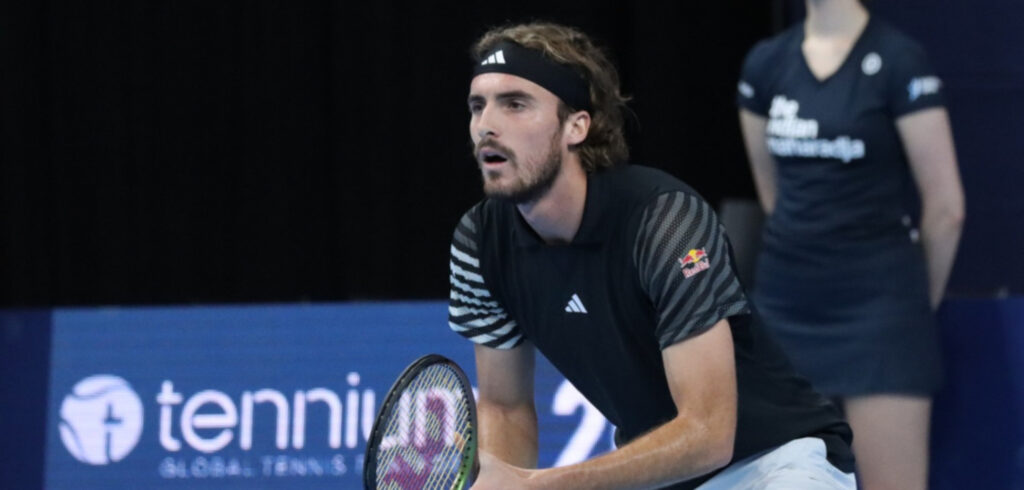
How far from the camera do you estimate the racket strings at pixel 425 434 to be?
2764 millimetres

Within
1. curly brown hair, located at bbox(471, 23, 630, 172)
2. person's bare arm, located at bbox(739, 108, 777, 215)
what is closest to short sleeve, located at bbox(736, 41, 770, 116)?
person's bare arm, located at bbox(739, 108, 777, 215)

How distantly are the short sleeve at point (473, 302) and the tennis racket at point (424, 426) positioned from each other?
0.81ft

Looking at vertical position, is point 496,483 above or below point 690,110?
below

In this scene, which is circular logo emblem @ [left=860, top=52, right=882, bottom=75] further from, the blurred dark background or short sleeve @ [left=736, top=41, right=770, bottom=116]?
the blurred dark background

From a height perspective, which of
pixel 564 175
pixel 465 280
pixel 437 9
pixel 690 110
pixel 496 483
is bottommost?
pixel 496 483

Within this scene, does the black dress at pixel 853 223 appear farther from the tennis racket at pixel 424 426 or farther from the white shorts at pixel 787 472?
the tennis racket at pixel 424 426

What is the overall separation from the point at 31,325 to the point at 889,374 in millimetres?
2424

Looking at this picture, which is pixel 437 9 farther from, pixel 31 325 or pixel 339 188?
pixel 31 325

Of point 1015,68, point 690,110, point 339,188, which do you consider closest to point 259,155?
point 339,188

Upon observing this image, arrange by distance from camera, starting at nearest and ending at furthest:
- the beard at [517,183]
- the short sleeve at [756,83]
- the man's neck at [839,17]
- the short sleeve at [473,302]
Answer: the beard at [517,183] < the short sleeve at [473,302] < the man's neck at [839,17] < the short sleeve at [756,83]

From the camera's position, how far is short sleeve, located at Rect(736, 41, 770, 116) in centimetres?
400

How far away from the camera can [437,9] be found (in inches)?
256

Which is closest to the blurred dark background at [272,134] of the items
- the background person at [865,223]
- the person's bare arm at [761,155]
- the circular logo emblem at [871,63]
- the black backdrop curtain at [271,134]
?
the black backdrop curtain at [271,134]

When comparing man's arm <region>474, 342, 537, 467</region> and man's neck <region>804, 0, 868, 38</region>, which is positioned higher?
man's neck <region>804, 0, 868, 38</region>
